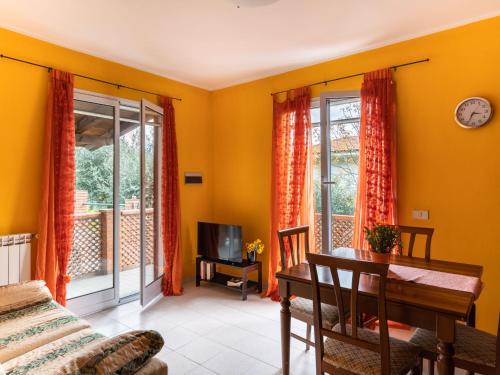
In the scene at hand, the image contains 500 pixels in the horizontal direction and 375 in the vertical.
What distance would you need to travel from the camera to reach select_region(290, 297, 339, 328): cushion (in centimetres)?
218

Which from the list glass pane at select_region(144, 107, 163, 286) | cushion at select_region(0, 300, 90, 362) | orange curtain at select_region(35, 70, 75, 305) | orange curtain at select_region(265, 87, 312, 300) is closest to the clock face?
orange curtain at select_region(265, 87, 312, 300)

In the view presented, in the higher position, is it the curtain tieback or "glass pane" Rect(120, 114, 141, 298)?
"glass pane" Rect(120, 114, 141, 298)

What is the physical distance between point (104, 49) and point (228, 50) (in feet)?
4.24

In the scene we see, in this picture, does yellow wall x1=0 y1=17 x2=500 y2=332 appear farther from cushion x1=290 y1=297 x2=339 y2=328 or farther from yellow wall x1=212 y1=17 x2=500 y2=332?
cushion x1=290 y1=297 x2=339 y2=328

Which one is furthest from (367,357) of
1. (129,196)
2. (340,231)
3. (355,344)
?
(129,196)

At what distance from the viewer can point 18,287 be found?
7.54 feet

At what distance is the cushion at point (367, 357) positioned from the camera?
162cm

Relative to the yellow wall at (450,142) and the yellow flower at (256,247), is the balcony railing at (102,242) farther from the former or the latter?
the yellow wall at (450,142)

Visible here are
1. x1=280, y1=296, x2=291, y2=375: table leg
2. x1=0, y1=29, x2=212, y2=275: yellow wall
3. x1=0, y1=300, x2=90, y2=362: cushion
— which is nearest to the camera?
x1=0, y1=300, x2=90, y2=362: cushion

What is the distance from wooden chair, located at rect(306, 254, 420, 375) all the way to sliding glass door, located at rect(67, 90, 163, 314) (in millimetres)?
2260

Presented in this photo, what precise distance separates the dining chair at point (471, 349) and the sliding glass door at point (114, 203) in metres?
2.69

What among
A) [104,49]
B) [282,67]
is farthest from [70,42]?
[282,67]

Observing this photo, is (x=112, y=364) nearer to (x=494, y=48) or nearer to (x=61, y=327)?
(x=61, y=327)

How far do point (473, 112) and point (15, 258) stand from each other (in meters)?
4.15
